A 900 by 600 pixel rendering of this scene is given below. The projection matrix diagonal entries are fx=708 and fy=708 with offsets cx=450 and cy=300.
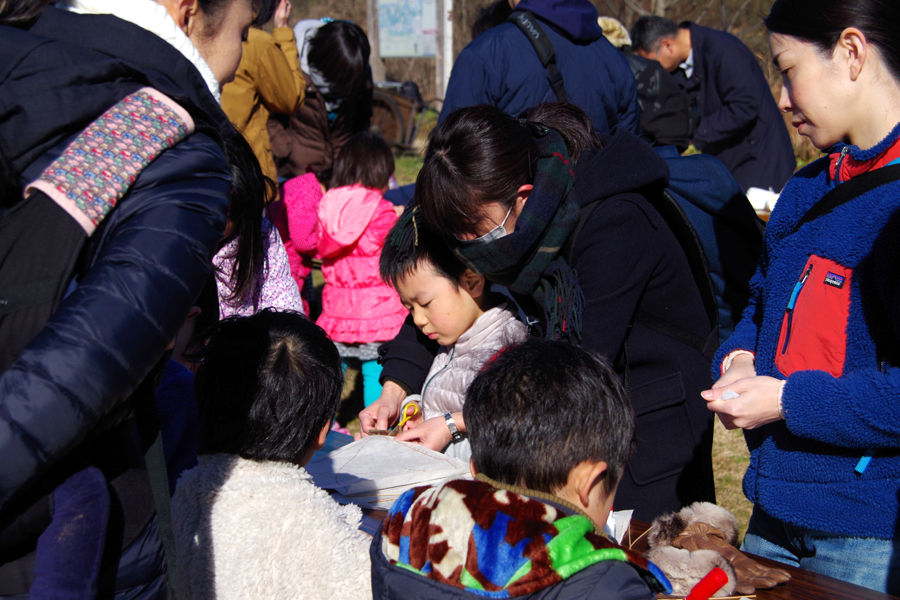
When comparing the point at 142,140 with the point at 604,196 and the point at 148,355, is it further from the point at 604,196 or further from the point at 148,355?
the point at 604,196

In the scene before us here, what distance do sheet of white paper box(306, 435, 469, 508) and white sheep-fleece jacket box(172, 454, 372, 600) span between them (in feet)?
1.05

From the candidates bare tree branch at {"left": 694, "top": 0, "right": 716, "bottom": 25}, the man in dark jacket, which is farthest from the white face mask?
bare tree branch at {"left": 694, "top": 0, "right": 716, "bottom": 25}

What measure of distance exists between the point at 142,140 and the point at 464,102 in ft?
7.67

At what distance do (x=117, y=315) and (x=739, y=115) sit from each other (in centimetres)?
449

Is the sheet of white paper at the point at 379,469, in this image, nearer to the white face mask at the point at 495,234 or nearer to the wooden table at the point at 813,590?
the white face mask at the point at 495,234

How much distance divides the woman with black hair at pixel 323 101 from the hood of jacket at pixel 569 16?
70.6 inches

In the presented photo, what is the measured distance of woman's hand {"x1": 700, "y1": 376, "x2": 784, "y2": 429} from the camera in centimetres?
140

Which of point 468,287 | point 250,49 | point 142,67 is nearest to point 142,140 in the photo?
point 142,67

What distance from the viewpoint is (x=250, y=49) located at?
3.78 meters

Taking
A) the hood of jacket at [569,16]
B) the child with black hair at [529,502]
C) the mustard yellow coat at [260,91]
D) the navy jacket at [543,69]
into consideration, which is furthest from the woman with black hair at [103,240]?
the mustard yellow coat at [260,91]

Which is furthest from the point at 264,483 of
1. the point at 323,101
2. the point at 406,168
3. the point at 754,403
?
the point at 406,168

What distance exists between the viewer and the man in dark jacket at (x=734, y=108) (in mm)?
4617

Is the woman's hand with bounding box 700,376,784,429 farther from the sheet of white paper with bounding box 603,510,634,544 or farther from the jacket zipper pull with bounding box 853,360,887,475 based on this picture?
the sheet of white paper with bounding box 603,510,634,544

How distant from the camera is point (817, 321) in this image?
56.7 inches
